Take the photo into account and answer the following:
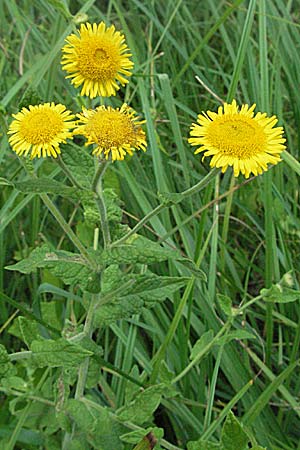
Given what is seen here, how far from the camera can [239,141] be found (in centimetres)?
93

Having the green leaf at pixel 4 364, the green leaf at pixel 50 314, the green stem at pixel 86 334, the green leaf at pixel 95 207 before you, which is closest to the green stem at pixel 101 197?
the green leaf at pixel 95 207

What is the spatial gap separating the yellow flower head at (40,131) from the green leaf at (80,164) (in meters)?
0.09

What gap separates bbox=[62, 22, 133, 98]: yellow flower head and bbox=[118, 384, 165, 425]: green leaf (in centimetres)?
51

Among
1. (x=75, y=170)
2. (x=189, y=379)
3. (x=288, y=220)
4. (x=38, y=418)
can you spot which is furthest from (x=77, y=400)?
(x=288, y=220)

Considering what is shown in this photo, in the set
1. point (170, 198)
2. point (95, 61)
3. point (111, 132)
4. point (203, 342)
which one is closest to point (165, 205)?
point (170, 198)

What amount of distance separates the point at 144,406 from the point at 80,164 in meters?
0.43

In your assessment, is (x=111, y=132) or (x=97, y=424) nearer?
(x=111, y=132)

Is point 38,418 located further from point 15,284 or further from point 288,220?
point 288,220

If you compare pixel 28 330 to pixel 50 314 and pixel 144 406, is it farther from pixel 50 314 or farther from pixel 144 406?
pixel 50 314

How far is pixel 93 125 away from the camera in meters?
0.95

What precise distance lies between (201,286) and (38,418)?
0.44m

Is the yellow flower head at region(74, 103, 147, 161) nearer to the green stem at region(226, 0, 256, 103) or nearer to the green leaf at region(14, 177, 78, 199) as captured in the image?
the green leaf at region(14, 177, 78, 199)

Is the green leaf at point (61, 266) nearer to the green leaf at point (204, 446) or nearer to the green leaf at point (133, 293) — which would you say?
the green leaf at point (133, 293)

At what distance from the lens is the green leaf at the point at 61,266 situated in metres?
1.02
